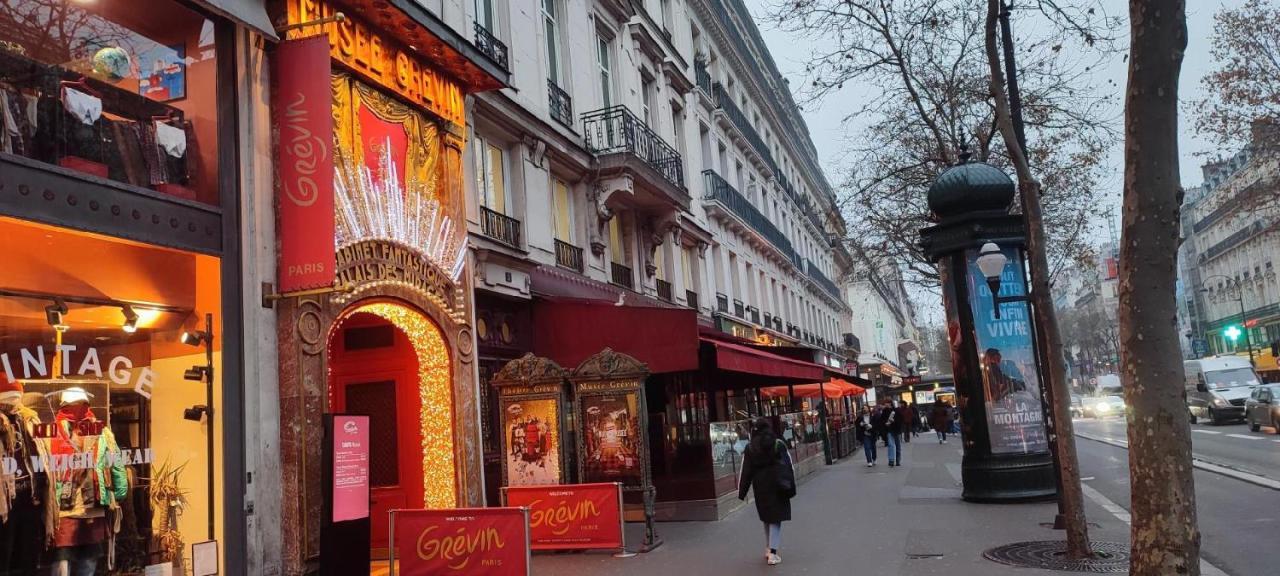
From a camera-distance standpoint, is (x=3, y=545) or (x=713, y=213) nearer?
(x=3, y=545)

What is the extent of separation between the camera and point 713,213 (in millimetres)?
25938

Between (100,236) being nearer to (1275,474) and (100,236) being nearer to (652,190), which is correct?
(652,190)

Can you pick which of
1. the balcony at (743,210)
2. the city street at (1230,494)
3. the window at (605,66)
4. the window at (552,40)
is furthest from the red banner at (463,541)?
the balcony at (743,210)

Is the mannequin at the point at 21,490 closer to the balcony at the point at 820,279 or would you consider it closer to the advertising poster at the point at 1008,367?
the advertising poster at the point at 1008,367

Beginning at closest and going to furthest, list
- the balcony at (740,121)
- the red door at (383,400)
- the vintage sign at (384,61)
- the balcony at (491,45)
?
the vintage sign at (384,61) < the red door at (383,400) < the balcony at (491,45) < the balcony at (740,121)

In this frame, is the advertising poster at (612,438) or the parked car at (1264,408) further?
the parked car at (1264,408)

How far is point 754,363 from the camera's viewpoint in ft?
47.9

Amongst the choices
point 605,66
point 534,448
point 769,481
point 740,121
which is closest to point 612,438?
point 534,448

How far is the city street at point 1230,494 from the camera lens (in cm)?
863

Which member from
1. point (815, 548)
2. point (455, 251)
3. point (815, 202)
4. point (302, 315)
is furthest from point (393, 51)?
point (815, 202)

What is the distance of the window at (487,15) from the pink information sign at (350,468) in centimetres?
787

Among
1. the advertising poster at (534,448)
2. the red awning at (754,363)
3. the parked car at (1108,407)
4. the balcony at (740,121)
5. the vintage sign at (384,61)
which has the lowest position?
the parked car at (1108,407)

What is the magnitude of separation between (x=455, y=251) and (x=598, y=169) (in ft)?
19.8

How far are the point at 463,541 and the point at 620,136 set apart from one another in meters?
11.5
